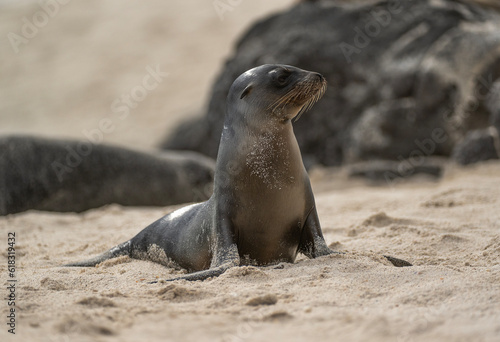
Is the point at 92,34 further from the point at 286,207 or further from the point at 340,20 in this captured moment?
the point at 286,207

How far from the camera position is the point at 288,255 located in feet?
11.6

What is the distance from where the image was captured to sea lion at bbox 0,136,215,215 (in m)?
6.92

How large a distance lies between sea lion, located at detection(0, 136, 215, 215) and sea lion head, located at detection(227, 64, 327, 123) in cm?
426

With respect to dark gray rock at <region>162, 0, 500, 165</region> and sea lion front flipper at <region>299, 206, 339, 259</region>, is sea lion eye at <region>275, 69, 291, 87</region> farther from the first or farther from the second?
dark gray rock at <region>162, 0, 500, 165</region>

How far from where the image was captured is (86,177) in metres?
7.25

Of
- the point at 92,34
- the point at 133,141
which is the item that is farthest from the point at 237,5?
the point at 133,141

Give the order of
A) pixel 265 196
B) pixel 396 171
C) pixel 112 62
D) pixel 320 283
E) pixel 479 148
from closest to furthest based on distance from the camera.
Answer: pixel 320 283 < pixel 265 196 < pixel 479 148 < pixel 396 171 < pixel 112 62

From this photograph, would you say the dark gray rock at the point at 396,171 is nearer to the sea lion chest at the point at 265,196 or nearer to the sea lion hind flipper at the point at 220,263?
the sea lion chest at the point at 265,196

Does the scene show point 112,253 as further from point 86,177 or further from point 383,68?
point 383,68

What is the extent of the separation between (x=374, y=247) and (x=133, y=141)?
13.1 meters

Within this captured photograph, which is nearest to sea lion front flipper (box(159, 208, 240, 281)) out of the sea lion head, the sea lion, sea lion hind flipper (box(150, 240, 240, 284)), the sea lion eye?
sea lion hind flipper (box(150, 240, 240, 284))

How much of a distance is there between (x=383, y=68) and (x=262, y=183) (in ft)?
23.8

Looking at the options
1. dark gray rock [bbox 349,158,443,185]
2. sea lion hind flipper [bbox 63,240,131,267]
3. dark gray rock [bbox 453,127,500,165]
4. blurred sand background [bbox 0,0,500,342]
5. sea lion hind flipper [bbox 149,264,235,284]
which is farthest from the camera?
dark gray rock [bbox 349,158,443,185]

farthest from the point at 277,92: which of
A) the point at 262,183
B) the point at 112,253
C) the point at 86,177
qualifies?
the point at 86,177
